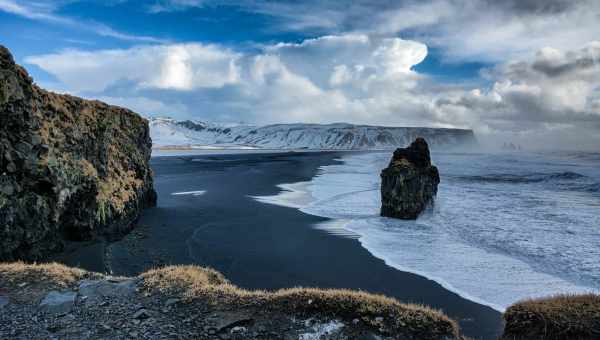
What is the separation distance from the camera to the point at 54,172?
627 inches

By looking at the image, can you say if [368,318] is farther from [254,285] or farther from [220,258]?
[220,258]

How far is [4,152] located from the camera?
13727 millimetres

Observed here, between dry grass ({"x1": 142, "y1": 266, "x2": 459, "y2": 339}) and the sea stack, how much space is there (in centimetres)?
1816

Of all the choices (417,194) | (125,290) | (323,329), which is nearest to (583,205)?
(417,194)

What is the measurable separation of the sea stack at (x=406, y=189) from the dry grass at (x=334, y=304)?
1816 cm

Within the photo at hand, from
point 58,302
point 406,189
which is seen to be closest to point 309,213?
point 406,189

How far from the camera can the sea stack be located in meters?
26.0

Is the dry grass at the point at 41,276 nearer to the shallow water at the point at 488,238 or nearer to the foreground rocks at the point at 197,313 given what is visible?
the foreground rocks at the point at 197,313

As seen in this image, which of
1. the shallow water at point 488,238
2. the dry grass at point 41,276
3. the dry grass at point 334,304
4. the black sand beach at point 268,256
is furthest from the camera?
the shallow water at point 488,238

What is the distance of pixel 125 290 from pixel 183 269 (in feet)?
5.20

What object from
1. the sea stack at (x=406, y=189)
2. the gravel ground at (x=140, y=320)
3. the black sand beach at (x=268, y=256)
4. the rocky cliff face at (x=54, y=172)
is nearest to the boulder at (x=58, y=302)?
the gravel ground at (x=140, y=320)

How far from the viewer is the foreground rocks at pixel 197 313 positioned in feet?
25.1

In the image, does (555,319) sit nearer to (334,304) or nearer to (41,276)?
(334,304)

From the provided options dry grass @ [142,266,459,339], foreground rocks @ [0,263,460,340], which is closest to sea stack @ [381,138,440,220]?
dry grass @ [142,266,459,339]
